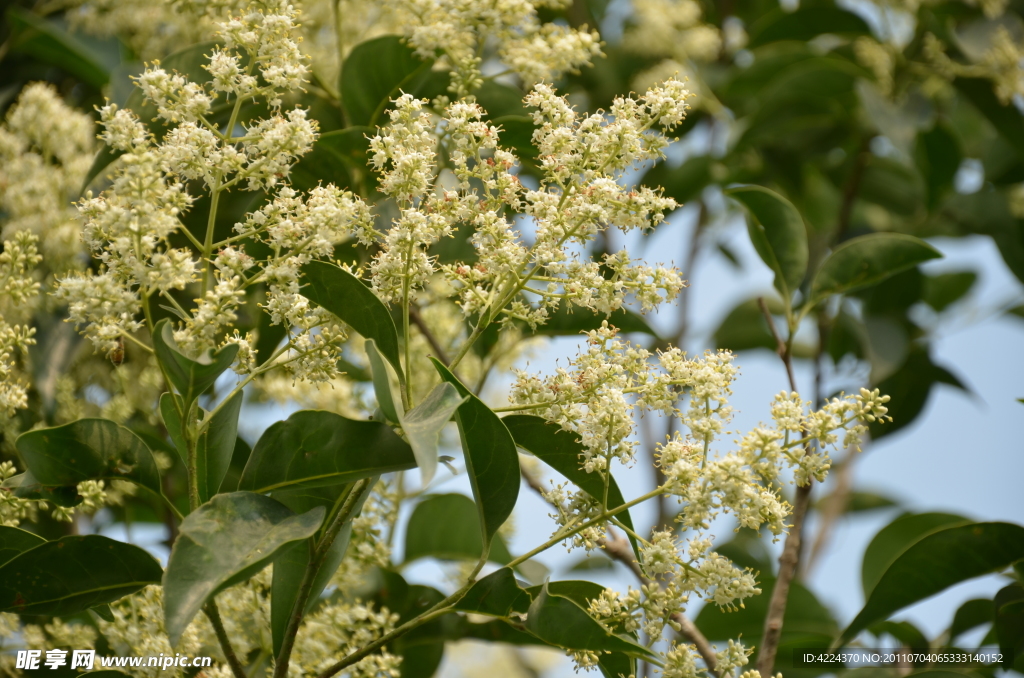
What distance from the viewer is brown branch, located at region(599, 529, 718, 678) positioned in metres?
1.20

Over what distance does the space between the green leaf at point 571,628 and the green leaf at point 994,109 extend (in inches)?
77.0

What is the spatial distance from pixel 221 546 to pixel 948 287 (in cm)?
273

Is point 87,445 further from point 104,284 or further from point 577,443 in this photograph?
point 577,443

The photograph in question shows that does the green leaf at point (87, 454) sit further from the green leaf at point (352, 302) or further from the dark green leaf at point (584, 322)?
the dark green leaf at point (584, 322)

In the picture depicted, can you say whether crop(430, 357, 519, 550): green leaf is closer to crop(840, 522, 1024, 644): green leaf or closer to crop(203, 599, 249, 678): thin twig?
crop(203, 599, 249, 678): thin twig

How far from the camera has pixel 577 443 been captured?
1079 mm

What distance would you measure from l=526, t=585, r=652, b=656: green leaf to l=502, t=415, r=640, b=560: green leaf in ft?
0.52

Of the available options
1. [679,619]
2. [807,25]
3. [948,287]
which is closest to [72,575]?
[679,619]

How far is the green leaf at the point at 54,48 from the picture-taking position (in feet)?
6.68

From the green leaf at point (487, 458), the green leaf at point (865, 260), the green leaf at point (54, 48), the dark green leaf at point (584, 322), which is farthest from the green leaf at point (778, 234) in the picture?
the green leaf at point (54, 48)

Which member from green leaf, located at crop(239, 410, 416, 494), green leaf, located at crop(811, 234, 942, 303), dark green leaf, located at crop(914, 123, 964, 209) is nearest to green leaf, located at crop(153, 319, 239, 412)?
green leaf, located at crop(239, 410, 416, 494)

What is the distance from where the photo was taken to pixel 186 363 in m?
0.88

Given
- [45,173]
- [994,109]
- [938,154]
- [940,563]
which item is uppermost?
[994,109]

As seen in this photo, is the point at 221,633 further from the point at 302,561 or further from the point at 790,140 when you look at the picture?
the point at 790,140
